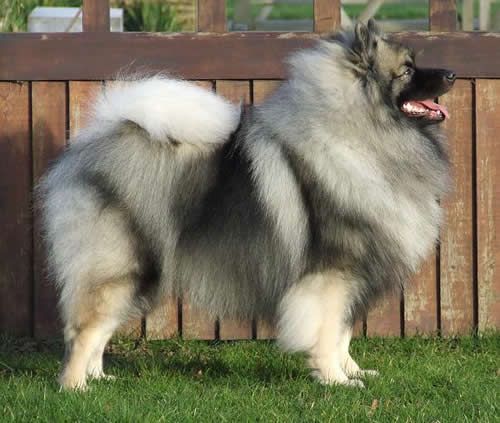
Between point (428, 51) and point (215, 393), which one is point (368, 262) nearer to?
point (215, 393)

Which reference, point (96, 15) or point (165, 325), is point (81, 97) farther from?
point (165, 325)

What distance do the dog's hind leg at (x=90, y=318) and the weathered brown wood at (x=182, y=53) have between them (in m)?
1.41

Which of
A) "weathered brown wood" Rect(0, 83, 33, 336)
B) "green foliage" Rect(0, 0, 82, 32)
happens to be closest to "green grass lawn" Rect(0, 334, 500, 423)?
"weathered brown wood" Rect(0, 83, 33, 336)

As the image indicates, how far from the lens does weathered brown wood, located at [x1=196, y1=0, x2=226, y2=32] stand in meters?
5.64

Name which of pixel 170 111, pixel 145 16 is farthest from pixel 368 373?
pixel 145 16

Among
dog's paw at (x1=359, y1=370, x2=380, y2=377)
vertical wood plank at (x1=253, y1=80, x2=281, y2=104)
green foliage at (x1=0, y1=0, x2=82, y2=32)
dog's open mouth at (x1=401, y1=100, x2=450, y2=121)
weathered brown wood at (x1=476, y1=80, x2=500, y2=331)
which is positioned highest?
green foliage at (x1=0, y1=0, x2=82, y2=32)

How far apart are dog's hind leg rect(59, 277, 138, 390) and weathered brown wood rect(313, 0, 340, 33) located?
73.6 inches

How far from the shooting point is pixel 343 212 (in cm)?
459

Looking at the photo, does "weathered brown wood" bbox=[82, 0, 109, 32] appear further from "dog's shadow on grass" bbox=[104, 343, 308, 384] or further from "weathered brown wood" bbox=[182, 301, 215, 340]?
"dog's shadow on grass" bbox=[104, 343, 308, 384]

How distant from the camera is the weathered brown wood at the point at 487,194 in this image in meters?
5.69

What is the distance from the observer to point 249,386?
4695 mm

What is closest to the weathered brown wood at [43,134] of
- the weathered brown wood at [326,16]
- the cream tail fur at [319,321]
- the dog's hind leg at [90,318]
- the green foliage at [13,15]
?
the dog's hind leg at [90,318]

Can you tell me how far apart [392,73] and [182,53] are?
1403mm

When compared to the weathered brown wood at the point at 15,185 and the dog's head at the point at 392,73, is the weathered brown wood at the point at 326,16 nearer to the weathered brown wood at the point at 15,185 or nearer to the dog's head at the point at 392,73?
the dog's head at the point at 392,73
